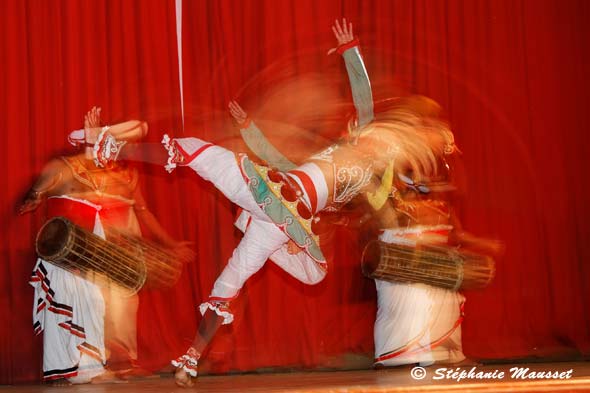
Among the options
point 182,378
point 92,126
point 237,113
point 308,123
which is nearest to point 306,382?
point 182,378

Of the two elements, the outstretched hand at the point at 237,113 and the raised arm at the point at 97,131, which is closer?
the raised arm at the point at 97,131

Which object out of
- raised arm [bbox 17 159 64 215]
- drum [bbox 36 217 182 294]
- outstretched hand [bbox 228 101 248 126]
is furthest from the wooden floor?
outstretched hand [bbox 228 101 248 126]

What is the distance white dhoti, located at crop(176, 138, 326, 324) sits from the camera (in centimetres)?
Answer: 465

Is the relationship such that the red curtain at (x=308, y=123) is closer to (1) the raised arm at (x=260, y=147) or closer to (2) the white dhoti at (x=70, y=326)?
(2) the white dhoti at (x=70, y=326)

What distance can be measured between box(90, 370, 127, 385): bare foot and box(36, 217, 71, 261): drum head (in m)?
0.86

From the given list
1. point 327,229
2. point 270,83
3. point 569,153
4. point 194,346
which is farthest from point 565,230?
point 194,346

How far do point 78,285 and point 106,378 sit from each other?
0.59 meters

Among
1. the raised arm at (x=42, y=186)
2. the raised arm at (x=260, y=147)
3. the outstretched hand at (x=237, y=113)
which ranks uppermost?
the outstretched hand at (x=237, y=113)

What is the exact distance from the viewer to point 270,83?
19.9ft

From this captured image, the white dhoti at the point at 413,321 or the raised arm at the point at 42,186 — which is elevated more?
the raised arm at the point at 42,186

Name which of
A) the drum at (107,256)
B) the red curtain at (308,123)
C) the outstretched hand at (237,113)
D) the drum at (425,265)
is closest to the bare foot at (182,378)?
the drum at (107,256)

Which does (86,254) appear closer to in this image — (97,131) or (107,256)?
(107,256)

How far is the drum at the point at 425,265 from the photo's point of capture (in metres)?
5.26

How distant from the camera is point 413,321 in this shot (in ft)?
18.5
